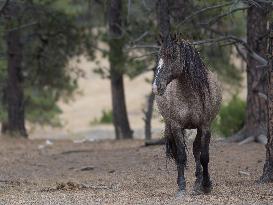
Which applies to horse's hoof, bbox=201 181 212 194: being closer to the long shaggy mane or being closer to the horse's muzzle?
the long shaggy mane

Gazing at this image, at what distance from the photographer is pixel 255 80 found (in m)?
16.2

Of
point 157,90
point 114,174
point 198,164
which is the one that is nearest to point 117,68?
point 114,174

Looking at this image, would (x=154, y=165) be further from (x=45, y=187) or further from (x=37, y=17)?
(x=37, y=17)

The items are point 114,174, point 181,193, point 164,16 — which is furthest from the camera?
point 164,16

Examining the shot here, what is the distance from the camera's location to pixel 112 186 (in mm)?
11180

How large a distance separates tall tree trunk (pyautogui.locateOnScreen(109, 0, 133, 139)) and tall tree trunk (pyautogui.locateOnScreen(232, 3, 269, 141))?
3.18m

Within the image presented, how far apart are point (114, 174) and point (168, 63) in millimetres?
4228

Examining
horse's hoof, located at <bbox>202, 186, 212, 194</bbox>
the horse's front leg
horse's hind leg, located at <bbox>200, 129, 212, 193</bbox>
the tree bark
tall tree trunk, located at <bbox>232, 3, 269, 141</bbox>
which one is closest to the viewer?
the horse's front leg

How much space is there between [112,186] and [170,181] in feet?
3.37

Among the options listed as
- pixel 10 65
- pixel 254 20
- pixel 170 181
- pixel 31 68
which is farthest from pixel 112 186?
pixel 31 68

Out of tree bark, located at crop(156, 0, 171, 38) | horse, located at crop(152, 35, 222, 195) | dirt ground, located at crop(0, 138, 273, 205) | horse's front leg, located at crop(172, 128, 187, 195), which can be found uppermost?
tree bark, located at crop(156, 0, 171, 38)

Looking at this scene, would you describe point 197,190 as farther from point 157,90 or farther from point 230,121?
point 230,121

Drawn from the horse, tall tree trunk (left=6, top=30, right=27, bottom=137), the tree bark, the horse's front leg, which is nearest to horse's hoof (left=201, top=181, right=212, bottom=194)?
the horse

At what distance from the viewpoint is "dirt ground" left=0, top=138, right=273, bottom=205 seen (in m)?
9.55
